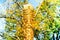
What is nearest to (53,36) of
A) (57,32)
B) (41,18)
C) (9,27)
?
(57,32)

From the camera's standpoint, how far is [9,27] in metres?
14.7

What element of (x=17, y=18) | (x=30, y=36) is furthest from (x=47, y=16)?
(x=30, y=36)

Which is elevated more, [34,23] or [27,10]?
[27,10]

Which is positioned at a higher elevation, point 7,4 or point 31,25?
point 7,4

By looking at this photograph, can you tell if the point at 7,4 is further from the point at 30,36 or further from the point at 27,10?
the point at 30,36

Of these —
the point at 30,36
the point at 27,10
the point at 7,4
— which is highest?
the point at 7,4

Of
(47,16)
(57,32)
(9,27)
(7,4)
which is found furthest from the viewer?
(57,32)

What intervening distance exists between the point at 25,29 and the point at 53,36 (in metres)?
14.4

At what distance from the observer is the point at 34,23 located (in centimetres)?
728

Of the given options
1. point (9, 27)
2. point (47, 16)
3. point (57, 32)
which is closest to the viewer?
point (47, 16)

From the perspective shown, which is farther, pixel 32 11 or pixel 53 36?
pixel 53 36

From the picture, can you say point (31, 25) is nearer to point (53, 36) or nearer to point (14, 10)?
point (14, 10)

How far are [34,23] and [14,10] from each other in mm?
1221

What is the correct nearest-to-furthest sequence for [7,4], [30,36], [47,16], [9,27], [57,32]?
[30,36], [7,4], [47,16], [9,27], [57,32]
